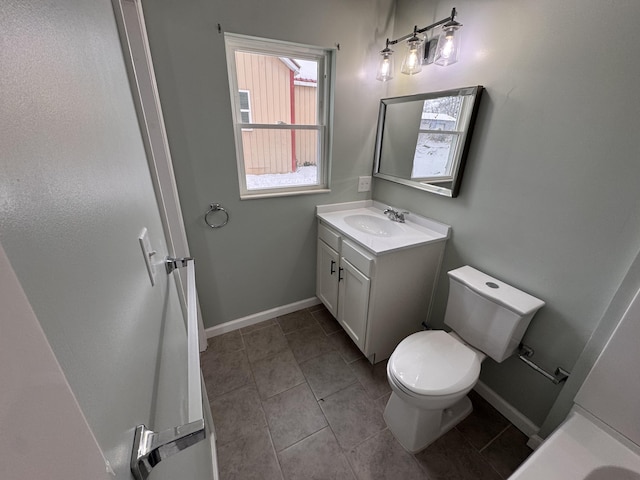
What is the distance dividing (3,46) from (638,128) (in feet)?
5.23

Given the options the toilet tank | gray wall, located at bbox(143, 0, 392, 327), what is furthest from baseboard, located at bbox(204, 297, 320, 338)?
the toilet tank

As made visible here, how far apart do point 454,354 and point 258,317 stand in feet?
4.79

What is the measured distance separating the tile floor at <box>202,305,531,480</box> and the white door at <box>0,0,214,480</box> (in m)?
1.00

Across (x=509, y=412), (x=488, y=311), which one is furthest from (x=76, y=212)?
(x=509, y=412)

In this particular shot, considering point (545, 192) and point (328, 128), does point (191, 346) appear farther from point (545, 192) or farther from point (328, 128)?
point (328, 128)

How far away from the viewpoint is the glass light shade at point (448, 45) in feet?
4.46

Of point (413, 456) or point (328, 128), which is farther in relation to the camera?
point (328, 128)

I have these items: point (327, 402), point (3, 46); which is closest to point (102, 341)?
point (3, 46)

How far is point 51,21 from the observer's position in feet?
1.04

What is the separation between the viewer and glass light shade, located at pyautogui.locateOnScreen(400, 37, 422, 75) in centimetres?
157

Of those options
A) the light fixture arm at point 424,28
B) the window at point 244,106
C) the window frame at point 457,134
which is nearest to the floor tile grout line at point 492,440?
the window frame at point 457,134

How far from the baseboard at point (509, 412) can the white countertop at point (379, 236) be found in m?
0.94

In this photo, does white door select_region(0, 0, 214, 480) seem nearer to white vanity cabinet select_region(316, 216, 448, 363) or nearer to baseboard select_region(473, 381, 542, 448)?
white vanity cabinet select_region(316, 216, 448, 363)

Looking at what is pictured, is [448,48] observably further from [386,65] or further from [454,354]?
[454,354]
